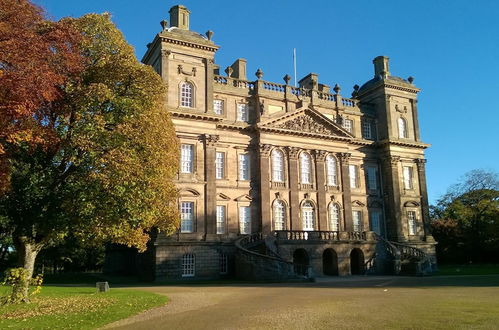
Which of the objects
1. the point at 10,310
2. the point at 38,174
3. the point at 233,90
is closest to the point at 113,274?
the point at 233,90

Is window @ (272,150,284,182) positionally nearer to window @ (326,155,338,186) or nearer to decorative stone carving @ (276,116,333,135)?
decorative stone carving @ (276,116,333,135)

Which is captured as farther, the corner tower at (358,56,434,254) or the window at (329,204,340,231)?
the corner tower at (358,56,434,254)

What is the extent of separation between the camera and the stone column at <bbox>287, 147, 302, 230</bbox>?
38125 millimetres

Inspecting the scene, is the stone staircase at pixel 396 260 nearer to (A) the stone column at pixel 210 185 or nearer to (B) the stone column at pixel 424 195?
(B) the stone column at pixel 424 195

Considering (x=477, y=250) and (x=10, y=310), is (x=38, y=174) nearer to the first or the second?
(x=10, y=310)

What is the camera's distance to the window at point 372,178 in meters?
44.1

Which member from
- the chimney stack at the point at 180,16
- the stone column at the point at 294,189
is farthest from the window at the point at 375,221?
the chimney stack at the point at 180,16

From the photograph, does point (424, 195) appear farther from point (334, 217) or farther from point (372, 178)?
point (334, 217)

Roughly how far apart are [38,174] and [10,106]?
Answer: 4826 mm

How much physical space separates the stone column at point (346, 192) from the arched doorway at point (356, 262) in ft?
7.64

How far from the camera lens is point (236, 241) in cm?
3428

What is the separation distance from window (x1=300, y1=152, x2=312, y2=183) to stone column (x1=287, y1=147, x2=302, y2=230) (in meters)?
0.85

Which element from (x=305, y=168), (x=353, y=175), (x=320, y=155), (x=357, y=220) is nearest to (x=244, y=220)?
(x=305, y=168)

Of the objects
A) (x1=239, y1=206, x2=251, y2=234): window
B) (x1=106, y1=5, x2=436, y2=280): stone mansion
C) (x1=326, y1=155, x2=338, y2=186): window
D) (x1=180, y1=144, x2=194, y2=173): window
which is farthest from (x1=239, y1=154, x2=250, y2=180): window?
(x1=326, y1=155, x2=338, y2=186): window
